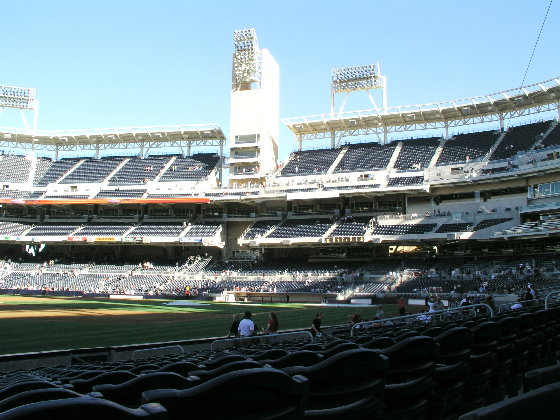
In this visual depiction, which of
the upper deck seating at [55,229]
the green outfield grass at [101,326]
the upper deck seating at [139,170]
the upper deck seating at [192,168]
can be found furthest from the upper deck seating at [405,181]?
the upper deck seating at [55,229]

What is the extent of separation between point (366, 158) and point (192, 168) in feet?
74.4

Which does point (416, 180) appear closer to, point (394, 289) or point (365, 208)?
point (365, 208)

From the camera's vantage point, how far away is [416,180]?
55.2m

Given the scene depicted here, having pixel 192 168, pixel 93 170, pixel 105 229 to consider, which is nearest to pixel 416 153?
pixel 192 168

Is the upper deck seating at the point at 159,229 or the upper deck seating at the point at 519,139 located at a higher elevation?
the upper deck seating at the point at 519,139

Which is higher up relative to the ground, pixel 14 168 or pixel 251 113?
pixel 251 113

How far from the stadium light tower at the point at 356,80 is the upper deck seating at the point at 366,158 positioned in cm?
525

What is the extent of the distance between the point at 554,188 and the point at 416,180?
13.4 meters

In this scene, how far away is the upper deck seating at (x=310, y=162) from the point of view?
6366 centimetres

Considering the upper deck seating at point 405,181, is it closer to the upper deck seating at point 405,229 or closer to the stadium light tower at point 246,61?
the upper deck seating at point 405,229

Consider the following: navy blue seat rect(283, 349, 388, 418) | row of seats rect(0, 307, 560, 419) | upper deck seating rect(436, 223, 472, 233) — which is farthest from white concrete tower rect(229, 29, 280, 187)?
navy blue seat rect(283, 349, 388, 418)

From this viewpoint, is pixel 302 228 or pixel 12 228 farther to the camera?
pixel 12 228

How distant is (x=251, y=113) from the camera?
6656 cm

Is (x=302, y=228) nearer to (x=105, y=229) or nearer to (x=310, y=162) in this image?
(x=310, y=162)
